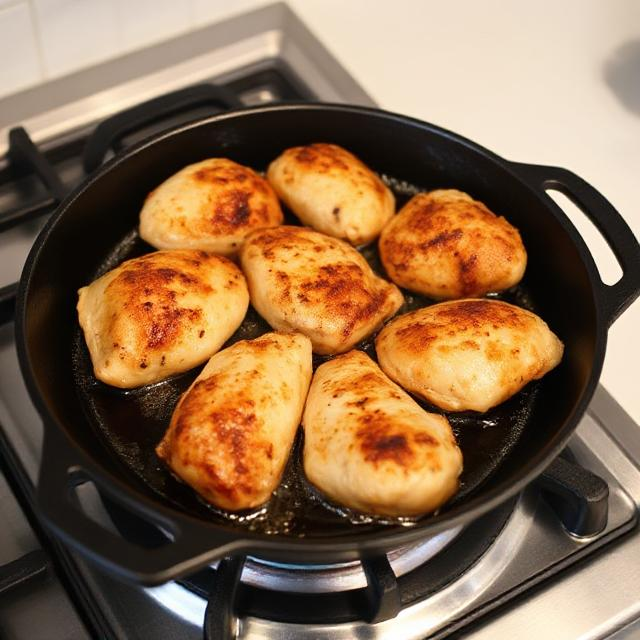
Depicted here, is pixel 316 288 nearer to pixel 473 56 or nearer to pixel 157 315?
pixel 157 315

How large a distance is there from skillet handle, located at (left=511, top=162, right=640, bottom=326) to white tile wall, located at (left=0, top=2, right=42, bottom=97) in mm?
991

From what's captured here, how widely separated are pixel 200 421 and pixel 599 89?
1.24 metres

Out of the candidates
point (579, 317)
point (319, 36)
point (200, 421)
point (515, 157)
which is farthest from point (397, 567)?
point (319, 36)

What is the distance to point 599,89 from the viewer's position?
1815mm

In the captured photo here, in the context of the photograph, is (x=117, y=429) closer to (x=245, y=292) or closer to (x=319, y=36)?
(x=245, y=292)

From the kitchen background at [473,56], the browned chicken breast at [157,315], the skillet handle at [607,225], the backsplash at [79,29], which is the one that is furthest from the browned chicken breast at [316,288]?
the backsplash at [79,29]

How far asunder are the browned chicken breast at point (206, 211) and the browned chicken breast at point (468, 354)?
0.30m

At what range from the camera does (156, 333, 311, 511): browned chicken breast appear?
3.30ft

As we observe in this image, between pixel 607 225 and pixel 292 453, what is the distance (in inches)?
21.1

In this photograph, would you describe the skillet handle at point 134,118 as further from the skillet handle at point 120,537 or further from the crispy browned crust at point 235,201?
the skillet handle at point 120,537

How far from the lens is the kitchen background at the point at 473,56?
169cm

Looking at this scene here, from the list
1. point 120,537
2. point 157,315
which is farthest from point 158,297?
Answer: point 120,537

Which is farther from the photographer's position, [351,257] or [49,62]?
[49,62]

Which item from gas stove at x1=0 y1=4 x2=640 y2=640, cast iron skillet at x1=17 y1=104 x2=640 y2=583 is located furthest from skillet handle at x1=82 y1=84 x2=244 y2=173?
gas stove at x1=0 y1=4 x2=640 y2=640
